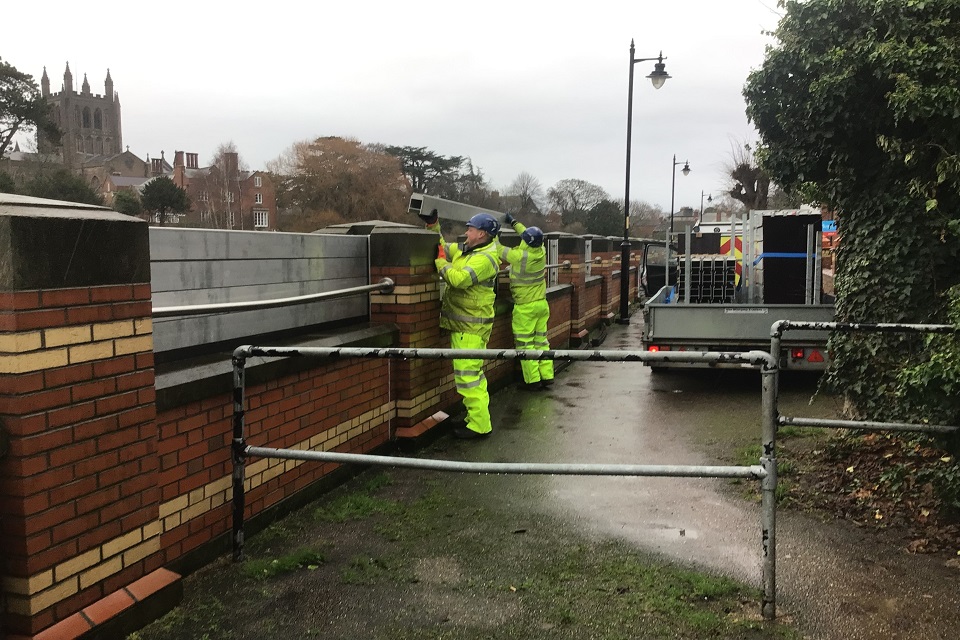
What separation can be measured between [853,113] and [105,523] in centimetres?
560

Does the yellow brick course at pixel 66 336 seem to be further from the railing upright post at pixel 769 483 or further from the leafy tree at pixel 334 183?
the leafy tree at pixel 334 183

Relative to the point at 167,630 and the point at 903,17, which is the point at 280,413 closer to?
the point at 167,630

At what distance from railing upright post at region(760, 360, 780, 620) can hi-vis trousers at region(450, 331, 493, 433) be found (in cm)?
347

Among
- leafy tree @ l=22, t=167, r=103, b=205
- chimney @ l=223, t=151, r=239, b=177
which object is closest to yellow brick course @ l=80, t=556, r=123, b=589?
leafy tree @ l=22, t=167, r=103, b=205

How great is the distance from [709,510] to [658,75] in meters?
15.5

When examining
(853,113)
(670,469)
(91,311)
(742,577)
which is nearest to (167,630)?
(91,311)

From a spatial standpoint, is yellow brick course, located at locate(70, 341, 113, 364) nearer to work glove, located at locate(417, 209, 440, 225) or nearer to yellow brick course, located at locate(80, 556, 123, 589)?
yellow brick course, located at locate(80, 556, 123, 589)

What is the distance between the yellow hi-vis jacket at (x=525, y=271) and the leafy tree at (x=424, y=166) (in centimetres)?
6647

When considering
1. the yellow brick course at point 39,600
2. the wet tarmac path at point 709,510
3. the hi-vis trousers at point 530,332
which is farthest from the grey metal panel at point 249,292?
the hi-vis trousers at point 530,332

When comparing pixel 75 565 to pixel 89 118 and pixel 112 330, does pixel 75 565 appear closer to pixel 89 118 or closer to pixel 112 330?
pixel 112 330

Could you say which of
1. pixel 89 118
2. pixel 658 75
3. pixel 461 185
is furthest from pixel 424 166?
pixel 89 118

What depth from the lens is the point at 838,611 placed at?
10.6 ft

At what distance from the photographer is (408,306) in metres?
6.05

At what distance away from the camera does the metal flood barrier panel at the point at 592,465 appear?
3.06 meters
